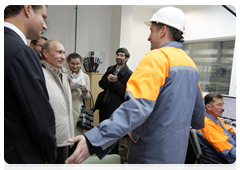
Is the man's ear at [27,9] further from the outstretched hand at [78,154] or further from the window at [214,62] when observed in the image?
the window at [214,62]

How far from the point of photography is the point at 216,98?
213cm

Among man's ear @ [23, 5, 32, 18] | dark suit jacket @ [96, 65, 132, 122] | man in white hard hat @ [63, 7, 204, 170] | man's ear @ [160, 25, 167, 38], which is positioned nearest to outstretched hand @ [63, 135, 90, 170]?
man in white hard hat @ [63, 7, 204, 170]

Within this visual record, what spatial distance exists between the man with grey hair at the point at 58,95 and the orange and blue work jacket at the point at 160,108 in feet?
2.31

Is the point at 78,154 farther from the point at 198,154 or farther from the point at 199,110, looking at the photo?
the point at 198,154

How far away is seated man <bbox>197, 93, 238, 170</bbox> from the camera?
1788mm

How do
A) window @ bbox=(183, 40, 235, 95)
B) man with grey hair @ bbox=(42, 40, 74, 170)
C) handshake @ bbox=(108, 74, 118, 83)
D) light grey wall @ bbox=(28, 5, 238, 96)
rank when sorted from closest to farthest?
man with grey hair @ bbox=(42, 40, 74, 170), handshake @ bbox=(108, 74, 118, 83), light grey wall @ bbox=(28, 5, 238, 96), window @ bbox=(183, 40, 235, 95)

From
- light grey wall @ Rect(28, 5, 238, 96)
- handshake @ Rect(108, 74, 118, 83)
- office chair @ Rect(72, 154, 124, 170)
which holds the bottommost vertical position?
office chair @ Rect(72, 154, 124, 170)

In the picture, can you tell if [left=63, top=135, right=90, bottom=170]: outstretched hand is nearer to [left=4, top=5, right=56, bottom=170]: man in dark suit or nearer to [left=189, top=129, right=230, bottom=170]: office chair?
[left=4, top=5, right=56, bottom=170]: man in dark suit

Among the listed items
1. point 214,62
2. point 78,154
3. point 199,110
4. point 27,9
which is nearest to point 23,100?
point 78,154

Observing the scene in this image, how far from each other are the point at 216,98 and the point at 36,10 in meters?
2.13

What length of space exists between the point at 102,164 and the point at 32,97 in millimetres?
595

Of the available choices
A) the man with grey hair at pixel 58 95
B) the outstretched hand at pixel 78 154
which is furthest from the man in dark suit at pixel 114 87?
the outstretched hand at pixel 78 154

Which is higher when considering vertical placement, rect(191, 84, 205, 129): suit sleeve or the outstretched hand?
rect(191, 84, 205, 129): suit sleeve

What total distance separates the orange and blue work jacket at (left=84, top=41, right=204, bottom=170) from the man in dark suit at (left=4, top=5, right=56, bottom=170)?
33 centimetres
